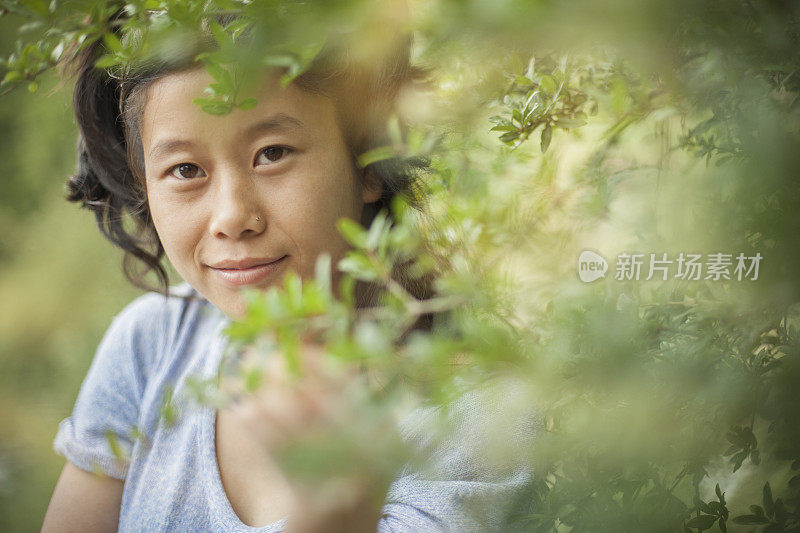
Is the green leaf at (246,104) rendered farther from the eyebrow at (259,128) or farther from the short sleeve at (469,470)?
the short sleeve at (469,470)

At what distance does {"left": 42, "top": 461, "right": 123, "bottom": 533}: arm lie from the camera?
1.06 m

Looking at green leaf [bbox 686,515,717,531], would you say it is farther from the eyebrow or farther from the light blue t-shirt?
the eyebrow

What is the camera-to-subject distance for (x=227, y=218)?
2.40 feet

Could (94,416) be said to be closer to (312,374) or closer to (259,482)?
(259,482)

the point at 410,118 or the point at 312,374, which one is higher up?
the point at 410,118

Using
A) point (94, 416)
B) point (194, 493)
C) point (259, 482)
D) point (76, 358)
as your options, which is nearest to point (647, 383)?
point (259, 482)

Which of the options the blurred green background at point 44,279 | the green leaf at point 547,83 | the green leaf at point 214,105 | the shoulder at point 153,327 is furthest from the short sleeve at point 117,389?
the green leaf at point 547,83

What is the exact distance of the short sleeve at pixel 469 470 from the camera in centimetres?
75

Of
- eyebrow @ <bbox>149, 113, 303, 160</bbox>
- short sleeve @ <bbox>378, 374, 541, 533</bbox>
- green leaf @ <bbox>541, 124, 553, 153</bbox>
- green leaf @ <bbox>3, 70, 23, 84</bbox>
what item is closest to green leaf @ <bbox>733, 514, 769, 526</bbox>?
short sleeve @ <bbox>378, 374, 541, 533</bbox>

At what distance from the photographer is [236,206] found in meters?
0.73

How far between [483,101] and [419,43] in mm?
94

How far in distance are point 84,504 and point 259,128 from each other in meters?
0.71

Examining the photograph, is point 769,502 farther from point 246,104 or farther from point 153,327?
point 153,327

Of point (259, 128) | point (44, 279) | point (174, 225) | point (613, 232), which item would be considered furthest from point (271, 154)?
point (44, 279)
